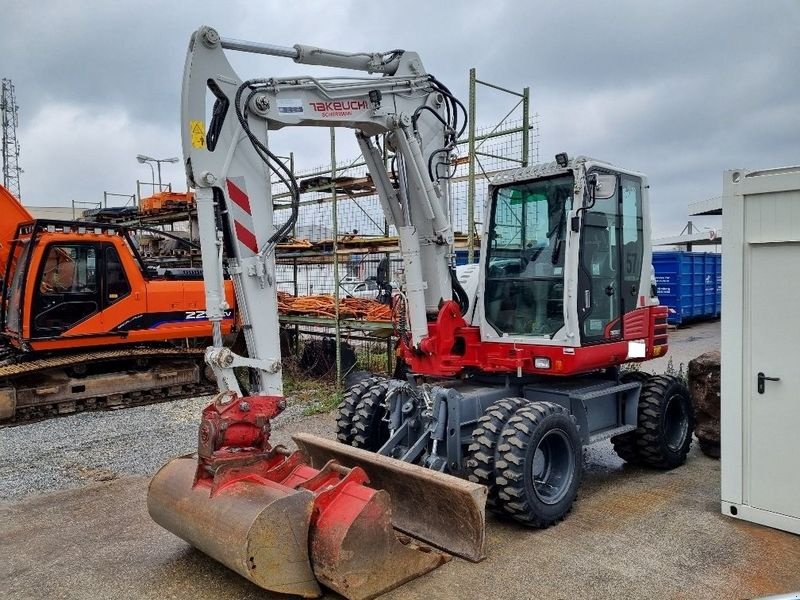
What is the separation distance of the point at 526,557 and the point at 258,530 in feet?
5.88

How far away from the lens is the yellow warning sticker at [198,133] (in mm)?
4230

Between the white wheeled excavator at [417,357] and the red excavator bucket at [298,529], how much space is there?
12 mm

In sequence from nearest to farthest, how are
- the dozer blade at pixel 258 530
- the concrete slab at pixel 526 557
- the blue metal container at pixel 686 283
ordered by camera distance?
the dozer blade at pixel 258 530 → the concrete slab at pixel 526 557 → the blue metal container at pixel 686 283

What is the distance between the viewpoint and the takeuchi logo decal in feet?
16.0

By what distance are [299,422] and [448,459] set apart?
3.59 metres

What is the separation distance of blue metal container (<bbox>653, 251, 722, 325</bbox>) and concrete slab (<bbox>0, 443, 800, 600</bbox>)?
13.6 meters

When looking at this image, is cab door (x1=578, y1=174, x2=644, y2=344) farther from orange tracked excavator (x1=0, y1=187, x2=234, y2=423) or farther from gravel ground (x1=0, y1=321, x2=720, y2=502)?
orange tracked excavator (x1=0, y1=187, x2=234, y2=423)

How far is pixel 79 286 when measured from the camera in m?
9.64

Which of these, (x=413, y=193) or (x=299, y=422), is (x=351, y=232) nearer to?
(x=299, y=422)

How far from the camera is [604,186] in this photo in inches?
201

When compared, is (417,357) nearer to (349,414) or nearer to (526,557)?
(349,414)

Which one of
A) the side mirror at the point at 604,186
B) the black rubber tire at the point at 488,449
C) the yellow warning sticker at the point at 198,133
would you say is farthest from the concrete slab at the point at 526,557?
the yellow warning sticker at the point at 198,133

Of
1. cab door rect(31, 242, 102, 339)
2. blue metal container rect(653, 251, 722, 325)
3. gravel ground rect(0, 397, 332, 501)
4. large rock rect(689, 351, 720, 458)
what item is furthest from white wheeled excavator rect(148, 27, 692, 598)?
blue metal container rect(653, 251, 722, 325)

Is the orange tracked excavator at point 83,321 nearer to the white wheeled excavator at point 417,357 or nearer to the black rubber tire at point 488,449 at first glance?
the white wheeled excavator at point 417,357
